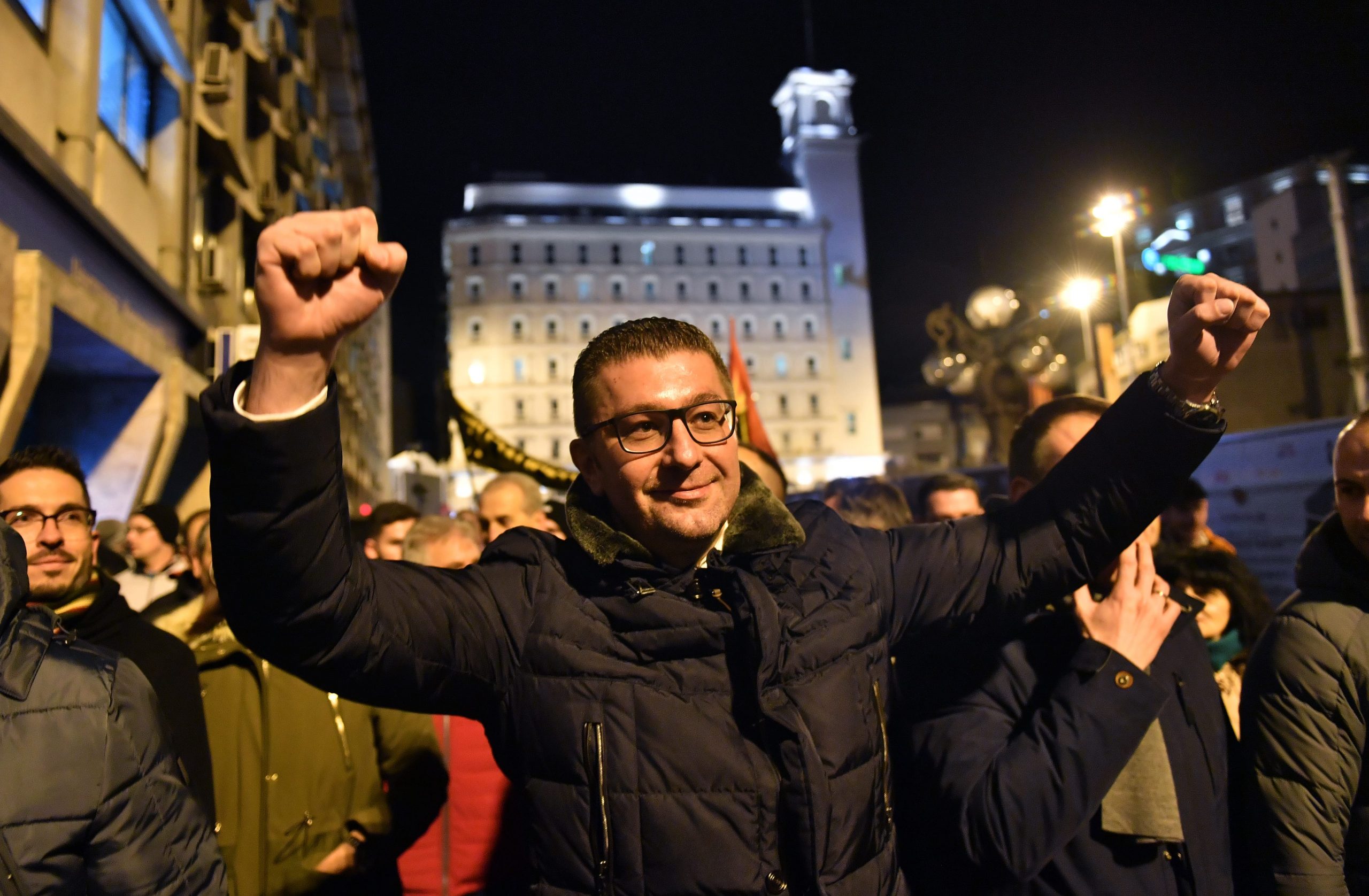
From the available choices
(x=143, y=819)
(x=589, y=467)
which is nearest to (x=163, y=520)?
(x=143, y=819)

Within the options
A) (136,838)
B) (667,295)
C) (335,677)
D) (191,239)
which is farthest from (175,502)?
(667,295)

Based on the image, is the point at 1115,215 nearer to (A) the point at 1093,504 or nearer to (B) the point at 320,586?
(A) the point at 1093,504

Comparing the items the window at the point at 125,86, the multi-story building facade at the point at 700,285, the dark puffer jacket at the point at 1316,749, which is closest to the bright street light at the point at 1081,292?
the dark puffer jacket at the point at 1316,749

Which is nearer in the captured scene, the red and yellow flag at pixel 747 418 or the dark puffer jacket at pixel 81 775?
the dark puffer jacket at pixel 81 775

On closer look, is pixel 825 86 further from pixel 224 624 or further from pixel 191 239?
pixel 224 624

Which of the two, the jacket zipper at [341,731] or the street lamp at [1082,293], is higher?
the street lamp at [1082,293]

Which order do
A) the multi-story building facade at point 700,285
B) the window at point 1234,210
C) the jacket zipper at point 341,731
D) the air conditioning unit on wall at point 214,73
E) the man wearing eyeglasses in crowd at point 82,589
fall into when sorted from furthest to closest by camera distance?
1. the multi-story building facade at point 700,285
2. the window at point 1234,210
3. the air conditioning unit on wall at point 214,73
4. the jacket zipper at point 341,731
5. the man wearing eyeglasses in crowd at point 82,589

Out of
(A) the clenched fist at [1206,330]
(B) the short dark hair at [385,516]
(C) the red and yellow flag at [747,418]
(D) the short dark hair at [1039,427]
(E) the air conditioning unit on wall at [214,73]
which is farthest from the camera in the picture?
(E) the air conditioning unit on wall at [214,73]

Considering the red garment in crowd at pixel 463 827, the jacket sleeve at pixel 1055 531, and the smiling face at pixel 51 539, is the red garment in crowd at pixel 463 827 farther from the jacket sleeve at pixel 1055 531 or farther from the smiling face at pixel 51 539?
the jacket sleeve at pixel 1055 531

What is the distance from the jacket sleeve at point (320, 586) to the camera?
51.6 inches

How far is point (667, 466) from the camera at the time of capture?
6.10 ft

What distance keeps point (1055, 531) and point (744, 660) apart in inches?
31.4

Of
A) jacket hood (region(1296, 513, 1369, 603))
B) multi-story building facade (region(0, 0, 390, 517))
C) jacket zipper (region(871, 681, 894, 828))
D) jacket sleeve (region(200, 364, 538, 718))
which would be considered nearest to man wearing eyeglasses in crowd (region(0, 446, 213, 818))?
jacket sleeve (region(200, 364, 538, 718))

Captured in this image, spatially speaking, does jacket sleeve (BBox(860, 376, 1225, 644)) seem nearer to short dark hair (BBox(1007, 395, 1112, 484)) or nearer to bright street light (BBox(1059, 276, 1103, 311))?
short dark hair (BBox(1007, 395, 1112, 484))
